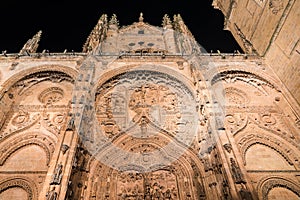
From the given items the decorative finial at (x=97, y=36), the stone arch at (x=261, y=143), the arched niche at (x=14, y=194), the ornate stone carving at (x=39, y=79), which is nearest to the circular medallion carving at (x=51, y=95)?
the ornate stone carving at (x=39, y=79)

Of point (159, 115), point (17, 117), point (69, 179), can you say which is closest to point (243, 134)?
point (159, 115)

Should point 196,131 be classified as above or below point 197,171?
above

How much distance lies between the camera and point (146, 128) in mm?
8977

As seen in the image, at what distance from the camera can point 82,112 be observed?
7.97 m

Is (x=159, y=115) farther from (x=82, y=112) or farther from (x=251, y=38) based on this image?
(x=251, y=38)

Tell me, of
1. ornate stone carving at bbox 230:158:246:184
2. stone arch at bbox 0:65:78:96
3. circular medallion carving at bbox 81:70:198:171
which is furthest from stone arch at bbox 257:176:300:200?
stone arch at bbox 0:65:78:96

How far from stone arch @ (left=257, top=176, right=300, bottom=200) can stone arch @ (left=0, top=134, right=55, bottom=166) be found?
659 cm

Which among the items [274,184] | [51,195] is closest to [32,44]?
[51,195]

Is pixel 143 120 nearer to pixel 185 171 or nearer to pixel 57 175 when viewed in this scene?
pixel 185 171

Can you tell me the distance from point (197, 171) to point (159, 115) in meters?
A: 2.51

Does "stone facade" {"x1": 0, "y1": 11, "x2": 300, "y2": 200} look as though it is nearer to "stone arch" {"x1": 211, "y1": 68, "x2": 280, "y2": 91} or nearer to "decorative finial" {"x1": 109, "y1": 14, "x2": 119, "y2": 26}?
"stone arch" {"x1": 211, "y1": 68, "x2": 280, "y2": 91}

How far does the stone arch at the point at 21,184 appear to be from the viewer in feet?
24.3

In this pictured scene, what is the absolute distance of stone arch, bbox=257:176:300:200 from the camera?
7.63 m

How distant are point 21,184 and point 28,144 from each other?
4.74 ft
